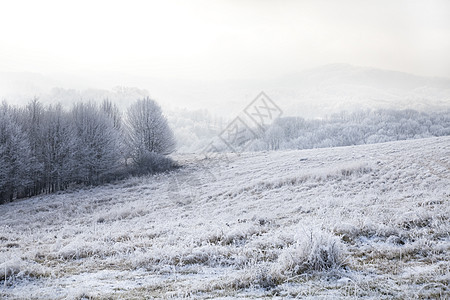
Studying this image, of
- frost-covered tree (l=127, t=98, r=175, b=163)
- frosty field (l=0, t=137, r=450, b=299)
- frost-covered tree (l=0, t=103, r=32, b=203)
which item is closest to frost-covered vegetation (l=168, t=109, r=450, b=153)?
frost-covered tree (l=127, t=98, r=175, b=163)

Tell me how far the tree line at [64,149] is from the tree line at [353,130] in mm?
62656

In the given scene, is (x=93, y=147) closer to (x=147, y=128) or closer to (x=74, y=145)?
(x=74, y=145)

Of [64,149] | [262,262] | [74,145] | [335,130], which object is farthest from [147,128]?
[335,130]

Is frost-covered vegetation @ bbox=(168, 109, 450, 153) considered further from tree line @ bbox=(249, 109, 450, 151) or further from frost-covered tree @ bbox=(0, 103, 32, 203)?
frost-covered tree @ bbox=(0, 103, 32, 203)

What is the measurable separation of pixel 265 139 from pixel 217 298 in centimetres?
10524

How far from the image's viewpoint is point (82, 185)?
38.7 metres

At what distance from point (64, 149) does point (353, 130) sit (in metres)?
99.3

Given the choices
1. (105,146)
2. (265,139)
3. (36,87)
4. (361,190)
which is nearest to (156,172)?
(105,146)

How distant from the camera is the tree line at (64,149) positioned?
31281 mm

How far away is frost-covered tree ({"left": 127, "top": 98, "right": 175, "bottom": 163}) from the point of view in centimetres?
4588

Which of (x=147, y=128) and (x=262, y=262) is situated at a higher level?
(x=147, y=128)

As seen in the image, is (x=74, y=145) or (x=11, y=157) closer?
(x=11, y=157)

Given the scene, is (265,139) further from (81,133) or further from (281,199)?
(281,199)

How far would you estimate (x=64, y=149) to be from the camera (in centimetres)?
3616
